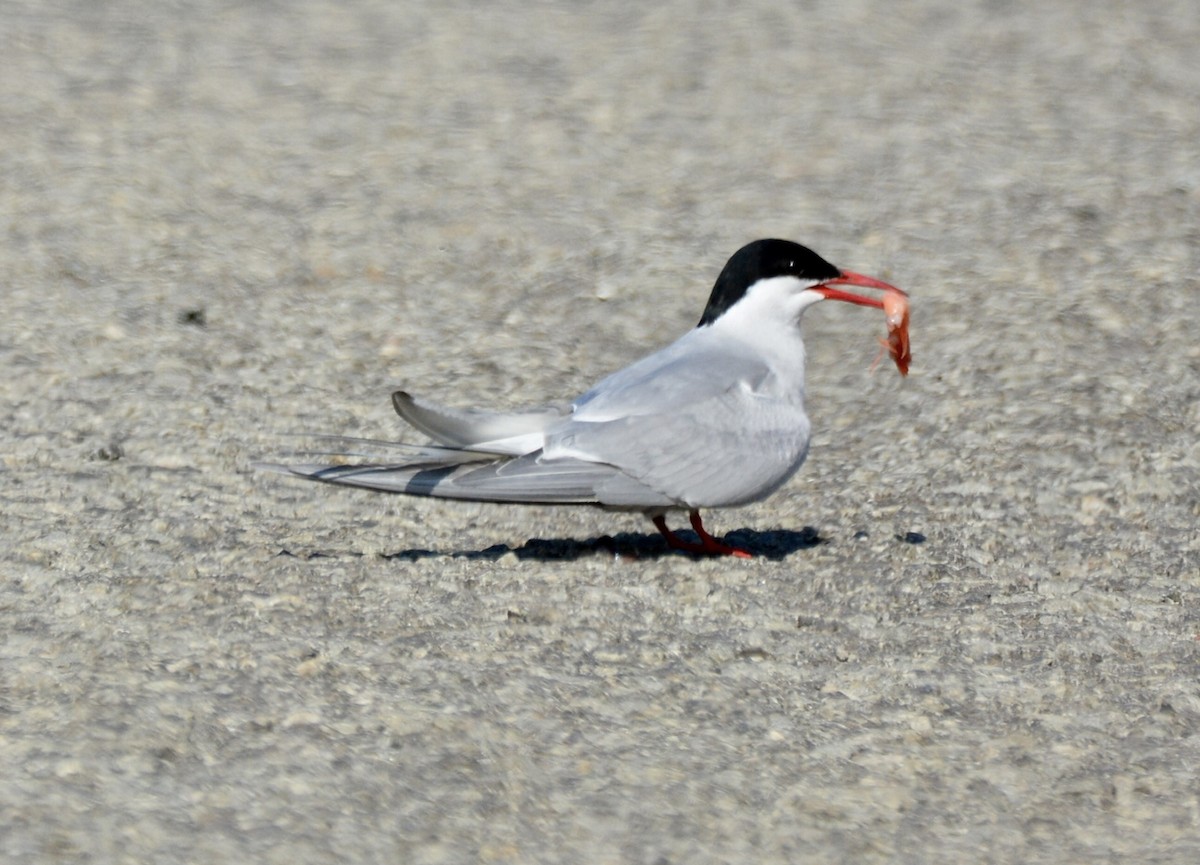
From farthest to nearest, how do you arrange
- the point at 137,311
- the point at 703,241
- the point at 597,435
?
the point at 703,241, the point at 137,311, the point at 597,435

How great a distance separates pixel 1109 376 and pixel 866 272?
1262 mm

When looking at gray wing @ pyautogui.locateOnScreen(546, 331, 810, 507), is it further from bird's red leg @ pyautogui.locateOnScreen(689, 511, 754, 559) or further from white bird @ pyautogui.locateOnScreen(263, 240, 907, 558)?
bird's red leg @ pyautogui.locateOnScreen(689, 511, 754, 559)

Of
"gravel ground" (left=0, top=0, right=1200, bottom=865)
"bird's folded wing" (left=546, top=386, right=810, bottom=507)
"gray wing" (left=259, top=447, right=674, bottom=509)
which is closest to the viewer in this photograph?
"gravel ground" (left=0, top=0, right=1200, bottom=865)

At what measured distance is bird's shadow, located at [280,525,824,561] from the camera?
4.49 meters

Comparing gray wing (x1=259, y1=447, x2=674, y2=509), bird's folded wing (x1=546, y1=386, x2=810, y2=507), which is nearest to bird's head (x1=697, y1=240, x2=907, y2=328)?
bird's folded wing (x1=546, y1=386, x2=810, y2=507)

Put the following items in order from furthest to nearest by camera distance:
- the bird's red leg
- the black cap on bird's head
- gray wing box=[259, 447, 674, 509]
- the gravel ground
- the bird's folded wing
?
1. the black cap on bird's head
2. the bird's red leg
3. the bird's folded wing
4. gray wing box=[259, 447, 674, 509]
5. the gravel ground

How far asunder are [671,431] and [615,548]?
410mm

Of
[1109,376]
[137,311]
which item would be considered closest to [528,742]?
Answer: [1109,376]

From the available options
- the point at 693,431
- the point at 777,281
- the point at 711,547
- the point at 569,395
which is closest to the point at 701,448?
the point at 693,431

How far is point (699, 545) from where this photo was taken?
4.56 metres

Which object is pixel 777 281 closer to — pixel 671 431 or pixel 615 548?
pixel 671 431

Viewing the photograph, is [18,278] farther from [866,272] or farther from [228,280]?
[866,272]

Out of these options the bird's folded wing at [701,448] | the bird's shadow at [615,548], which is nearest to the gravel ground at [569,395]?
the bird's shadow at [615,548]

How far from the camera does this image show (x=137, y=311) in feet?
20.6
